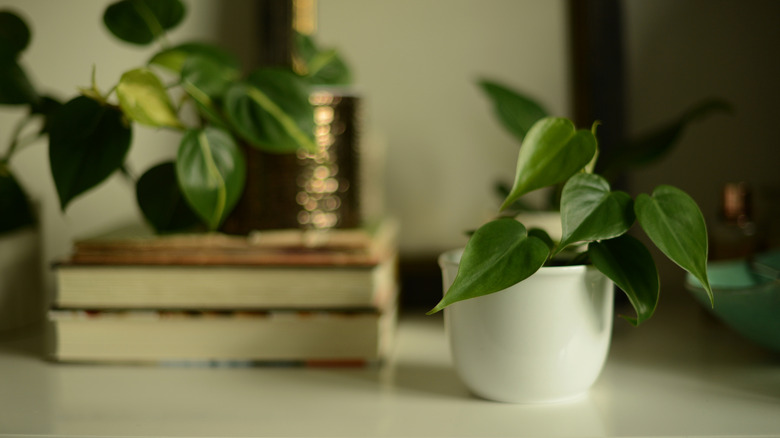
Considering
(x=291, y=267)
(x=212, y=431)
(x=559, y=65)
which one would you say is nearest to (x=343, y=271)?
(x=291, y=267)

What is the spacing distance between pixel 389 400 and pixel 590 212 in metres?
0.19

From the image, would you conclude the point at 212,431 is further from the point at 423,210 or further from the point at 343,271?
the point at 423,210

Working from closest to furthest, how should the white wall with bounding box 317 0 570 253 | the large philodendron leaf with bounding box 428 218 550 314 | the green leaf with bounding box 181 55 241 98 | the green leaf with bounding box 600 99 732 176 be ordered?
the large philodendron leaf with bounding box 428 218 550 314, the green leaf with bounding box 181 55 241 98, the green leaf with bounding box 600 99 732 176, the white wall with bounding box 317 0 570 253

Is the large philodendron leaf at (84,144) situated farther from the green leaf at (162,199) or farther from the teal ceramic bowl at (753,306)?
the teal ceramic bowl at (753,306)

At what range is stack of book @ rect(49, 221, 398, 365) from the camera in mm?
528

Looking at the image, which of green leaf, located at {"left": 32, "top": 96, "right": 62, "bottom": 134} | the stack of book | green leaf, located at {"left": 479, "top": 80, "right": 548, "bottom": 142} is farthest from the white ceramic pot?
green leaf, located at {"left": 32, "top": 96, "right": 62, "bottom": 134}

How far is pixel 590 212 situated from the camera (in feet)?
1.29

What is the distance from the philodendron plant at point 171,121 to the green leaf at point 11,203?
Answer: 73 mm

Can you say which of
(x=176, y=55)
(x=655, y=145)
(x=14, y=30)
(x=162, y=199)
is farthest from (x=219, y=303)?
(x=655, y=145)

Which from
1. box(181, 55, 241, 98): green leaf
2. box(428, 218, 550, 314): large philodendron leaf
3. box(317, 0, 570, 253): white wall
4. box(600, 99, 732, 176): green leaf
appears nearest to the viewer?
box(428, 218, 550, 314): large philodendron leaf

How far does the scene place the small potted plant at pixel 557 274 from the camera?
1.26ft

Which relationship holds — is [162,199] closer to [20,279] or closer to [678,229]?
[20,279]

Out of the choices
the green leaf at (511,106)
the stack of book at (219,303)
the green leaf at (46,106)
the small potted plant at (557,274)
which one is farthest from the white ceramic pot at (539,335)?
the green leaf at (46,106)

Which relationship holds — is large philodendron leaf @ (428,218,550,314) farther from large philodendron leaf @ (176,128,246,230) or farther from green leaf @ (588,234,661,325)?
large philodendron leaf @ (176,128,246,230)
